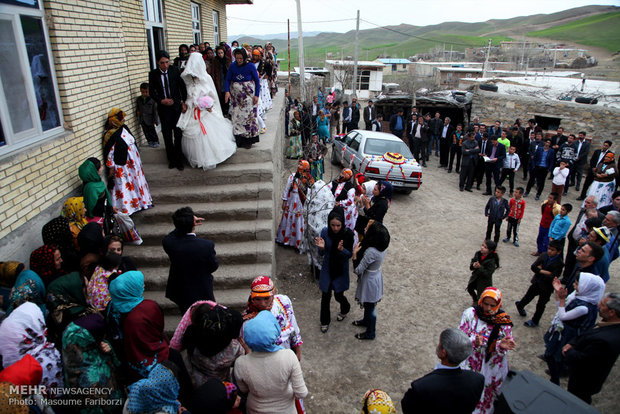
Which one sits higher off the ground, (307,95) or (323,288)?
(307,95)

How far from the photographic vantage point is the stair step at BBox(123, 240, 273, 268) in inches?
205

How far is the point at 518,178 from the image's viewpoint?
1296cm

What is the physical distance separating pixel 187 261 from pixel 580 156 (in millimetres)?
12008

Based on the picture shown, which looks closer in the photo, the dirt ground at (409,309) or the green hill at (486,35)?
the dirt ground at (409,309)

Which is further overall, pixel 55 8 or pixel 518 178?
pixel 518 178

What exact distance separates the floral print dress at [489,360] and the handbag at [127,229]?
4347 millimetres

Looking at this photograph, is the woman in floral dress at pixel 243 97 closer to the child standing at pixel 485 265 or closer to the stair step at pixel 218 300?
the stair step at pixel 218 300

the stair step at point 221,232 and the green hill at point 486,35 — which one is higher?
the green hill at point 486,35

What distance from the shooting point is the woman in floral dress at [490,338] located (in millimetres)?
3404

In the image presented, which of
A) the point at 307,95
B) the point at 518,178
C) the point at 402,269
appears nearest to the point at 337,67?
the point at 307,95

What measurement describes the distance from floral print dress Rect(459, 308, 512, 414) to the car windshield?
760cm

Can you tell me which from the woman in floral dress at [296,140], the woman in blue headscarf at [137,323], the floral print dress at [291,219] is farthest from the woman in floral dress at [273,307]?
the woman in floral dress at [296,140]

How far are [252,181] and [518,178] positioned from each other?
10.6m

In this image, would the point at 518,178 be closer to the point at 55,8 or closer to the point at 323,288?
the point at 323,288
